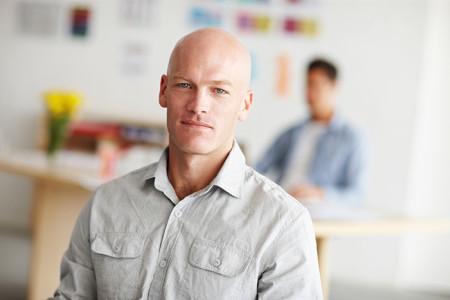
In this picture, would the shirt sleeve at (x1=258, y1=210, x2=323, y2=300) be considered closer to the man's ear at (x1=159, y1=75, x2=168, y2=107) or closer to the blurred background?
the man's ear at (x1=159, y1=75, x2=168, y2=107)

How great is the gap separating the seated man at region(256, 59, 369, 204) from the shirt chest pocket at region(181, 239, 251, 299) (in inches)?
76.2

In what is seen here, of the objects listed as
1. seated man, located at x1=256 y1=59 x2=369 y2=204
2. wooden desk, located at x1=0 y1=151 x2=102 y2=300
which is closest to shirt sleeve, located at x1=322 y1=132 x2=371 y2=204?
seated man, located at x1=256 y1=59 x2=369 y2=204

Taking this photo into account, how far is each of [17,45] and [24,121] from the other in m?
0.61

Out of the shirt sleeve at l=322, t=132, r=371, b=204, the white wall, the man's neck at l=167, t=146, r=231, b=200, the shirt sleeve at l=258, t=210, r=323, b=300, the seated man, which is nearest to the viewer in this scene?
the shirt sleeve at l=258, t=210, r=323, b=300

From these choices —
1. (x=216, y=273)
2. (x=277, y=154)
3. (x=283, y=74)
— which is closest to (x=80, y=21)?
(x=283, y=74)

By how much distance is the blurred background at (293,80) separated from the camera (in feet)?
14.2

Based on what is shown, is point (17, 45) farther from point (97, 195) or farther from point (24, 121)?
point (97, 195)

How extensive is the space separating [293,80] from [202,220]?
342 centimetres

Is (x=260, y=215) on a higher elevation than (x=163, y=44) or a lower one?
lower

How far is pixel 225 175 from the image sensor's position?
1.30 meters

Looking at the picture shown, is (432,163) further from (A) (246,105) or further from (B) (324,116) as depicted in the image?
(A) (246,105)

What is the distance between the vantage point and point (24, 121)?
5.11m

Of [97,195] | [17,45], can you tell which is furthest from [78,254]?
[17,45]

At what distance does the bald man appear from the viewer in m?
1.23
